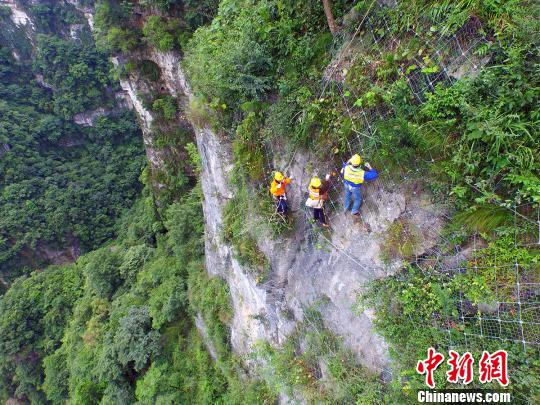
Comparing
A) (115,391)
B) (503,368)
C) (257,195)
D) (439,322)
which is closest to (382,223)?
(439,322)

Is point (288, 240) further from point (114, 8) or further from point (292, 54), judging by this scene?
point (114, 8)

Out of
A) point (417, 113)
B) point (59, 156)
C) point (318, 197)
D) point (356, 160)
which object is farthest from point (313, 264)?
point (59, 156)

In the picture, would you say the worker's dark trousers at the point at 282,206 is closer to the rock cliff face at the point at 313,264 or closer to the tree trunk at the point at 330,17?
the rock cliff face at the point at 313,264

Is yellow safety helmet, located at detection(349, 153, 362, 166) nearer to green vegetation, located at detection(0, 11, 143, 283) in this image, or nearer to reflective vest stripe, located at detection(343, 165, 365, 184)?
reflective vest stripe, located at detection(343, 165, 365, 184)

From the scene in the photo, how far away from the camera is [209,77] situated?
24.2 feet

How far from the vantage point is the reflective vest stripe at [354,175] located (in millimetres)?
4473

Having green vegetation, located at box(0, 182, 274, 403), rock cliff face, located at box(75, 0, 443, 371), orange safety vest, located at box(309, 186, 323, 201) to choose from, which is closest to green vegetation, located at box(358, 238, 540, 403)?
rock cliff face, located at box(75, 0, 443, 371)

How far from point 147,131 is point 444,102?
56.8ft

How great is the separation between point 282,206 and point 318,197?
41.0 inches

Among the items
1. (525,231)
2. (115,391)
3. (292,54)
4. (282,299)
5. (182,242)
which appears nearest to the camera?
(525,231)

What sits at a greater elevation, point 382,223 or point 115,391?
point 382,223

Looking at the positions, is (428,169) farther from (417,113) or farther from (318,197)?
(318,197)

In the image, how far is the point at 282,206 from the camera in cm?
602

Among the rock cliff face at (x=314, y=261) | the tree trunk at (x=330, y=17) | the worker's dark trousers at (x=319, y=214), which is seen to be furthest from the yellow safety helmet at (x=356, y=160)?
→ the tree trunk at (x=330, y=17)
